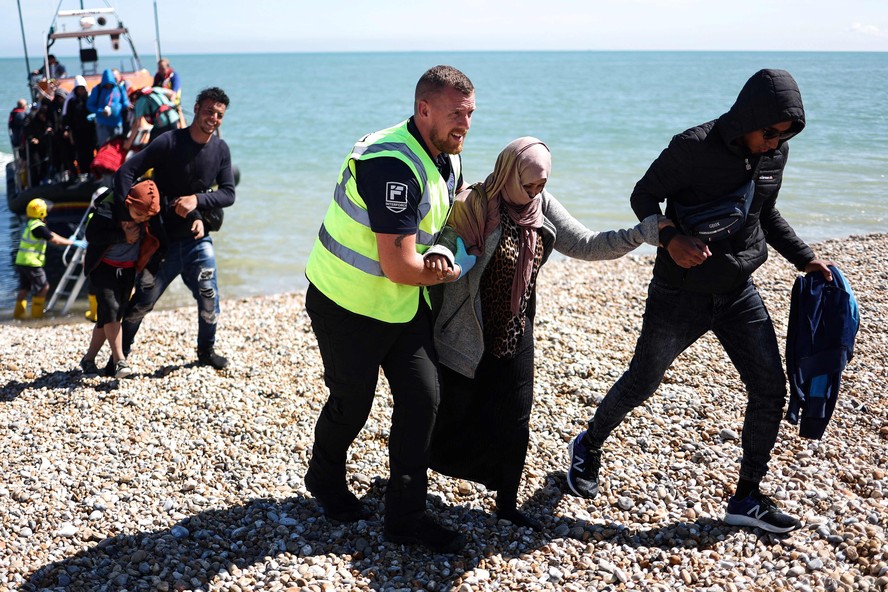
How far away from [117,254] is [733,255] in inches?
148

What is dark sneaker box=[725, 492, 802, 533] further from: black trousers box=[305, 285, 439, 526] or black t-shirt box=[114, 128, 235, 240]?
black t-shirt box=[114, 128, 235, 240]

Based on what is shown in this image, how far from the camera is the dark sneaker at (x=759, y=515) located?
332cm

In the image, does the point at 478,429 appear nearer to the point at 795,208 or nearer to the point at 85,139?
the point at 85,139

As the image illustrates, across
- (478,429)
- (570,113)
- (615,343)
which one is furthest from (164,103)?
(570,113)

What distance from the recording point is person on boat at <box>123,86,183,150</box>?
840cm

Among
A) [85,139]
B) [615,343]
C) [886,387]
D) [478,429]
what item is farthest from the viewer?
[85,139]

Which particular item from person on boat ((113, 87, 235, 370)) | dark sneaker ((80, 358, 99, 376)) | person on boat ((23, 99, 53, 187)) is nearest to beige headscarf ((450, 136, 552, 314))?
person on boat ((113, 87, 235, 370))

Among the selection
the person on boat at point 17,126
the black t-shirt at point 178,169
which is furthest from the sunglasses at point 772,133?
the person on boat at point 17,126

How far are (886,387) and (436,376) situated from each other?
10.1 feet

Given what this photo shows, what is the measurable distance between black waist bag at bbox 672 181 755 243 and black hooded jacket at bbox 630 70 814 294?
1.8 inches

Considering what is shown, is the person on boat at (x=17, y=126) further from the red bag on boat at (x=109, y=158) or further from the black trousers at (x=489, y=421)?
the black trousers at (x=489, y=421)

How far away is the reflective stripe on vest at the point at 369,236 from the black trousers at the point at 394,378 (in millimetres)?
69

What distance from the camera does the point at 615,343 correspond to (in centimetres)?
582

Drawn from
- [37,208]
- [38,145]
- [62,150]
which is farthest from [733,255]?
[38,145]
